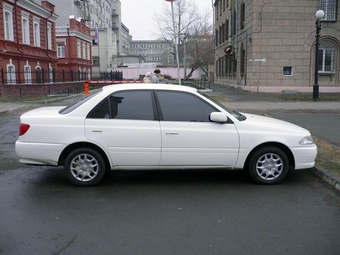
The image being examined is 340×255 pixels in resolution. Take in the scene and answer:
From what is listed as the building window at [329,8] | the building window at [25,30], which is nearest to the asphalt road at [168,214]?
the building window at [329,8]

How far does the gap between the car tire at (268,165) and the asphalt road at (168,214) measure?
0.14 metres

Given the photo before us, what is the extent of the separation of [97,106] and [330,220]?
3.64m

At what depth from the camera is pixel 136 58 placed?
3381 inches

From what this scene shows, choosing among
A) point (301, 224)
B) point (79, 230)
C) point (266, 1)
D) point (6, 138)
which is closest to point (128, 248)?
point (79, 230)

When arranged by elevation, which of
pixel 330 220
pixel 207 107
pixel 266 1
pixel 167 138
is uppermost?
pixel 266 1

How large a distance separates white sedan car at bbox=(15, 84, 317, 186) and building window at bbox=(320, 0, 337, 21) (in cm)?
2503

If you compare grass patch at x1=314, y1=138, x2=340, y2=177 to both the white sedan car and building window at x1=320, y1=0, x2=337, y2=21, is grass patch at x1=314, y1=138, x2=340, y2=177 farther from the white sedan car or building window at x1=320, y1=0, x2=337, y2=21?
building window at x1=320, y1=0, x2=337, y2=21

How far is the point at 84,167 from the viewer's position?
19.1ft

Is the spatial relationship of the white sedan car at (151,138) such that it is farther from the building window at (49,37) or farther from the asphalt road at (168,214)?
the building window at (49,37)

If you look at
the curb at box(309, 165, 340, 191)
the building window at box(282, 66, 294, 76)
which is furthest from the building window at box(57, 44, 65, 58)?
the curb at box(309, 165, 340, 191)

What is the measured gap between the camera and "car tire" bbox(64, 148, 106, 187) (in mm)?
5789

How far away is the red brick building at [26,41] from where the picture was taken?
2758 cm

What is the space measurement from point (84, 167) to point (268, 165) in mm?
2880

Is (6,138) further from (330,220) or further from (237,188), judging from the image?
(330,220)
